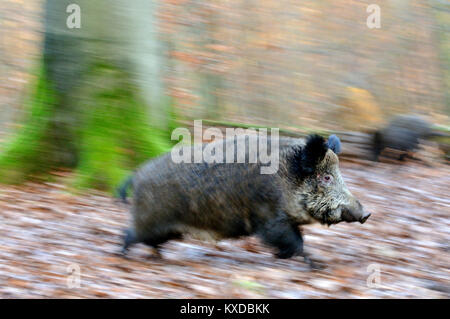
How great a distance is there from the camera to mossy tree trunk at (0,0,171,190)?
778 cm

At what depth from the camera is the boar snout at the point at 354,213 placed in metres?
6.07

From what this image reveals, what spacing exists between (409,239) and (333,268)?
1589 mm

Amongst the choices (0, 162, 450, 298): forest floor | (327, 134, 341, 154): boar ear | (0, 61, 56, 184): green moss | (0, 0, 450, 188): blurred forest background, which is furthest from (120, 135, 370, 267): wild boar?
(0, 0, 450, 188): blurred forest background

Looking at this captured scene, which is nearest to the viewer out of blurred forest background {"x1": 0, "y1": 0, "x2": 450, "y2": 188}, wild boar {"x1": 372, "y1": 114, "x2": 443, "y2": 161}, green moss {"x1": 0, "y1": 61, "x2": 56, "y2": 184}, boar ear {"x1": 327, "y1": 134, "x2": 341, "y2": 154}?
boar ear {"x1": 327, "y1": 134, "x2": 341, "y2": 154}

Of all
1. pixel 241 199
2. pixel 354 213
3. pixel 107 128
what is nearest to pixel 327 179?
pixel 354 213

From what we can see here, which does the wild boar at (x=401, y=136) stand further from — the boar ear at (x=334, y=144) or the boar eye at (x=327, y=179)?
the boar eye at (x=327, y=179)

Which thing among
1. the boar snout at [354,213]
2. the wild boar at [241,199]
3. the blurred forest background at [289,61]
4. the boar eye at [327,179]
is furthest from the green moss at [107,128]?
the blurred forest background at [289,61]

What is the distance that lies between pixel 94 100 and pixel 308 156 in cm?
324

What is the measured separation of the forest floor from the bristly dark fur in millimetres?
1000

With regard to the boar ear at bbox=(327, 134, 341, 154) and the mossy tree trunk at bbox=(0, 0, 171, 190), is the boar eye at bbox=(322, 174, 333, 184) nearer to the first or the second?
the boar ear at bbox=(327, 134, 341, 154)

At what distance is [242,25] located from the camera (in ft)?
49.4

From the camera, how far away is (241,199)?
605 centimetres

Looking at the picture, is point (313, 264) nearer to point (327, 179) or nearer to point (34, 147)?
point (327, 179)

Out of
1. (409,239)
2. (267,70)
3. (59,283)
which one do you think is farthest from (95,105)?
(267,70)
